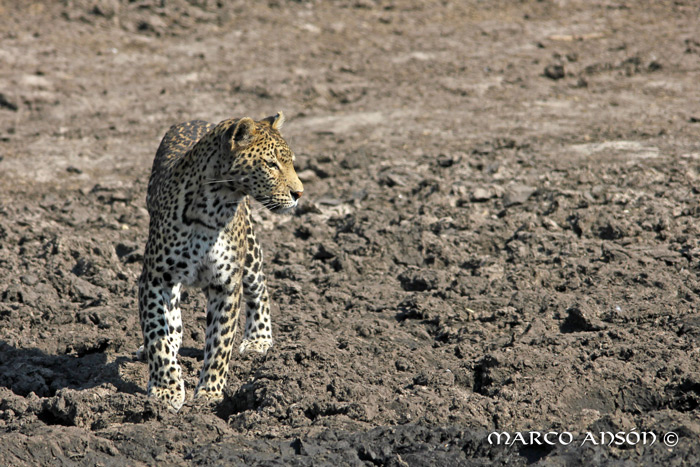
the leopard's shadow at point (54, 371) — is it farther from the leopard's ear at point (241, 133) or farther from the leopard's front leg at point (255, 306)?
the leopard's ear at point (241, 133)

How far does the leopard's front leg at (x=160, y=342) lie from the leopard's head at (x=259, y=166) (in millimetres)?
1040

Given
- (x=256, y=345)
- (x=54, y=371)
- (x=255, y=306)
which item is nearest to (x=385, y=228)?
(x=255, y=306)

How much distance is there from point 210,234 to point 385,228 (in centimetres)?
374

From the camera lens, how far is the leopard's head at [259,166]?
262 inches

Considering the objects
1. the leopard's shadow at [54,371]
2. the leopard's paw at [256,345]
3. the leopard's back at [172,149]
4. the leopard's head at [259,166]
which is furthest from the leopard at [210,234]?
the leopard's paw at [256,345]

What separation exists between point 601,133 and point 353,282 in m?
5.20

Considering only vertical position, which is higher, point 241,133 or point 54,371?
point 241,133

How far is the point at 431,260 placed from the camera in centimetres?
973

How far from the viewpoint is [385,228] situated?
10289 mm

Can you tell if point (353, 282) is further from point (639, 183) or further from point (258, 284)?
point (639, 183)

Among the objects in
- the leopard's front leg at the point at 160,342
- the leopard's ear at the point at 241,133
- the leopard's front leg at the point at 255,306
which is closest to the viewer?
the leopard's ear at the point at 241,133

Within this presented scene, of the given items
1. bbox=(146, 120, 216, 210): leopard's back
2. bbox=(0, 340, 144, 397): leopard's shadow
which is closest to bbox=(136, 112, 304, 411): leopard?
bbox=(146, 120, 216, 210): leopard's back

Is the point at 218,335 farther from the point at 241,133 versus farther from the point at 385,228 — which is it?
the point at 385,228

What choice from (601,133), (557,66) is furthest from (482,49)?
(601,133)
